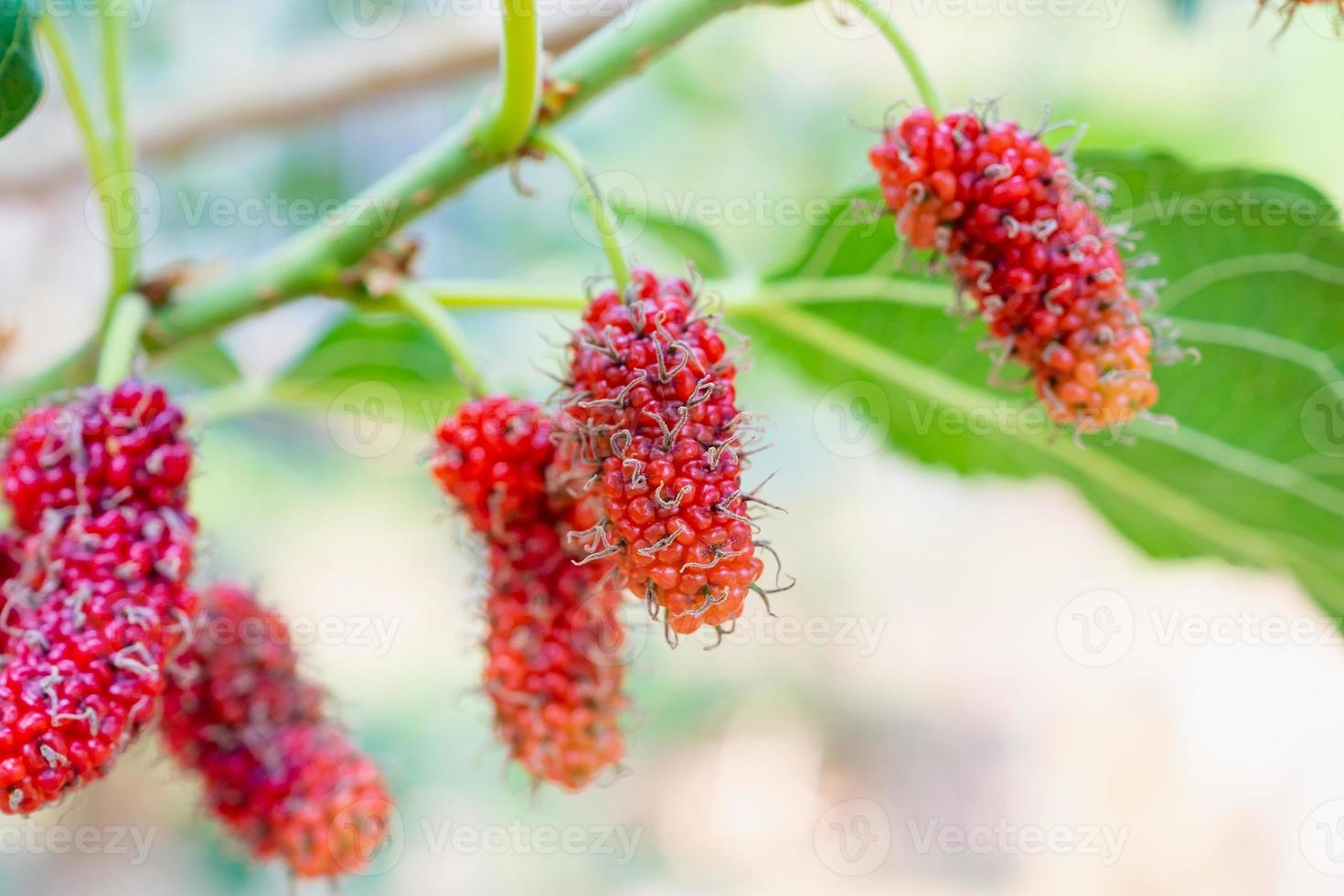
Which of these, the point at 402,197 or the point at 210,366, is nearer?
the point at 402,197

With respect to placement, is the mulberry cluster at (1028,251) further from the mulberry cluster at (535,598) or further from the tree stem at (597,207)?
the mulberry cluster at (535,598)

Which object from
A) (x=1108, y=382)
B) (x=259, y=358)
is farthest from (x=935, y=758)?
(x=1108, y=382)

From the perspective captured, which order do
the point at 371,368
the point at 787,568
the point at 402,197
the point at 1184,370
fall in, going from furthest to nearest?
the point at 787,568 → the point at 371,368 → the point at 1184,370 → the point at 402,197

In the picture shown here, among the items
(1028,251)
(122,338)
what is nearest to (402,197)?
(122,338)

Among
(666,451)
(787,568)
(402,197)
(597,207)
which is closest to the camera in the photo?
(666,451)

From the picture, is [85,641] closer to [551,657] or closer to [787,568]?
[551,657]

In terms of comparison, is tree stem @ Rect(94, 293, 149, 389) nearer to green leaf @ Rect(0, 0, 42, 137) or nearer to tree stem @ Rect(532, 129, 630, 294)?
green leaf @ Rect(0, 0, 42, 137)

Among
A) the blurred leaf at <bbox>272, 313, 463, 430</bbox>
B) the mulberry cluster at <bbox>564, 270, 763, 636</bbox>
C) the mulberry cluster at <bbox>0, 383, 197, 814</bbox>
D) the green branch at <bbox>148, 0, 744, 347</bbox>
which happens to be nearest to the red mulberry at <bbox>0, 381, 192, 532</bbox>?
the mulberry cluster at <bbox>0, 383, 197, 814</bbox>

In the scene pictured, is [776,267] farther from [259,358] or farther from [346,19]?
[346,19]
